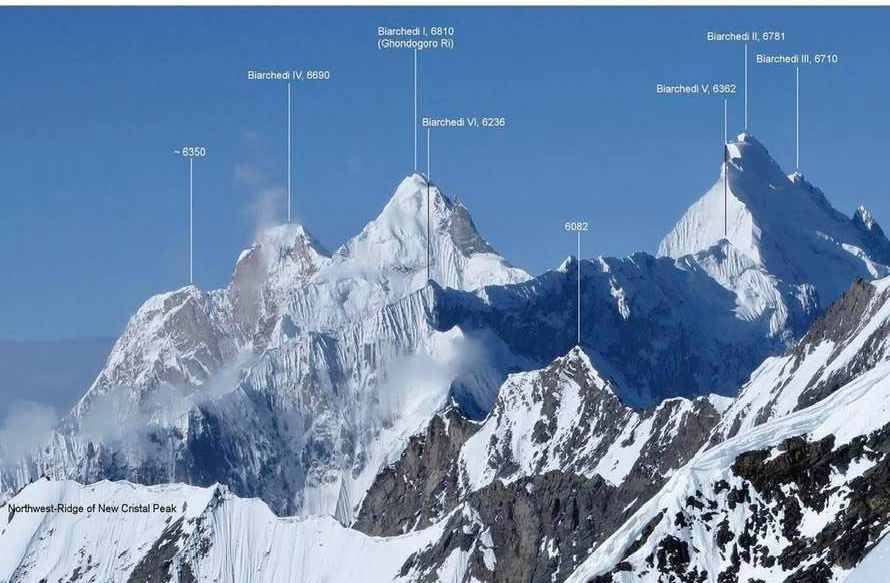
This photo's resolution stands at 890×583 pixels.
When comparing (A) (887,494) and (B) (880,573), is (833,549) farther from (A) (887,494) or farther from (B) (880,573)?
(B) (880,573)

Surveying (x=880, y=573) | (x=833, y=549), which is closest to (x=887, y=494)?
(x=833, y=549)

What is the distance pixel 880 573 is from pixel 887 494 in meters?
65.5

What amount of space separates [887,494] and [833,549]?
617cm

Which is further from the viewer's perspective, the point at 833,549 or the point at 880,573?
the point at 833,549

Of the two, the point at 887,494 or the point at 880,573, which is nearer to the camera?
the point at 880,573

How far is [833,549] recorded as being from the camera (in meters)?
198

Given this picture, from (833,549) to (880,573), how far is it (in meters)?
64.1

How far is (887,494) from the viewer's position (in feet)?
653

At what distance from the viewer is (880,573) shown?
441 feet
